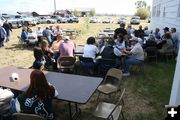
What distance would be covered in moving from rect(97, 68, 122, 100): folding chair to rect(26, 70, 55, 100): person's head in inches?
66.0

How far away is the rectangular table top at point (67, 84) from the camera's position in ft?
11.5

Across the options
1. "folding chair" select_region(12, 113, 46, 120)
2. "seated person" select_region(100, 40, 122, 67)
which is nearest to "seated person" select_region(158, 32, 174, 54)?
"seated person" select_region(100, 40, 122, 67)

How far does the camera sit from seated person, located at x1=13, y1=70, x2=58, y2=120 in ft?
10.5

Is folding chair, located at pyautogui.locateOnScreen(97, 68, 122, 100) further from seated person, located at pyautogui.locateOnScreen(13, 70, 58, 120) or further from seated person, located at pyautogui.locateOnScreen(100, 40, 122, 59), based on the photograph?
seated person, located at pyautogui.locateOnScreen(13, 70, 58, 120)

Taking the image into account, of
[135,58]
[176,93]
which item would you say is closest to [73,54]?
[135,58]

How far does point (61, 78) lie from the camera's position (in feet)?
14.4

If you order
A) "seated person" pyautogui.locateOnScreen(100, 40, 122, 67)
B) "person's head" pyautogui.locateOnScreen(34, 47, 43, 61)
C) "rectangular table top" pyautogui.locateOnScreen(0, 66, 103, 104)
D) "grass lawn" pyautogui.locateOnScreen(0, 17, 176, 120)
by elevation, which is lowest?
"grass lawn" pyautogui.locateOnScreen(0, 17, 176, 120)

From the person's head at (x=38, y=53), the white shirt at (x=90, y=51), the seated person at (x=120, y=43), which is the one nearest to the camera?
the person's head at (x=38, y=53)

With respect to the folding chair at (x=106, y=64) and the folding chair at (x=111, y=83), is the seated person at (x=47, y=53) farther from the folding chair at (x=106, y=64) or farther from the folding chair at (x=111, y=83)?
the folding chair at (x=111, y=83)

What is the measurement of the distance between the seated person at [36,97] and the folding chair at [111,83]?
1.63m

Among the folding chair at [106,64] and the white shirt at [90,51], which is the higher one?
the white shirt at [90,51]

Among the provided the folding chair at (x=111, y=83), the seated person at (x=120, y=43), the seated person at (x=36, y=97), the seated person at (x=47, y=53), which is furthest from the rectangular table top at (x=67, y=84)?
the seated person at (x=120, y=43)

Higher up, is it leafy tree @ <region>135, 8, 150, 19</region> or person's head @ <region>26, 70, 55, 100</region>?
leafy tree @ <region>135, 8, 150, 19</region>

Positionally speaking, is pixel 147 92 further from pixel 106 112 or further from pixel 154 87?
pixel 106 112
